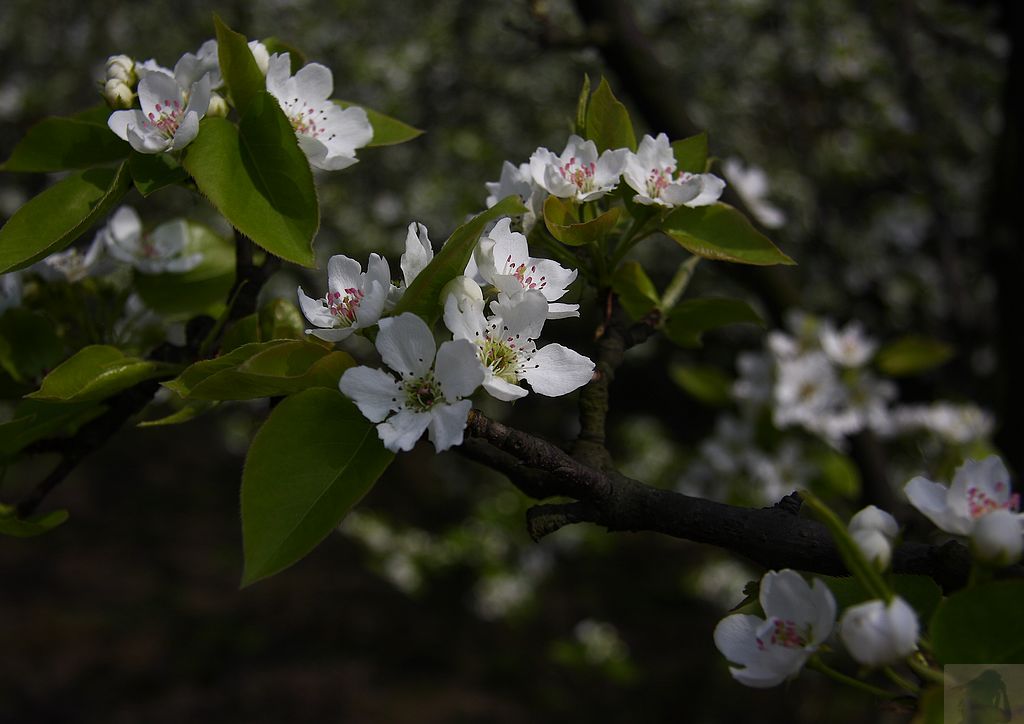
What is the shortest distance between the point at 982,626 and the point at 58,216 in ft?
2.95

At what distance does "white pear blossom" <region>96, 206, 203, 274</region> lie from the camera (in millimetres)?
1190

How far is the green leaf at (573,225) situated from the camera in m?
0.88

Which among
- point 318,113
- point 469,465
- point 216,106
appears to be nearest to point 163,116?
point 216,106

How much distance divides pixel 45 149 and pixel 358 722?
3.58 meters

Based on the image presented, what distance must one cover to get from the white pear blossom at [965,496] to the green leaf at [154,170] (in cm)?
76

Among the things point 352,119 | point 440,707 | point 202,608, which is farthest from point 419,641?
point 352,119

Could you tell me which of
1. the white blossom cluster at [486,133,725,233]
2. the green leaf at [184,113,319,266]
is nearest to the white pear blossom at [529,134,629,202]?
the white blossom cluster at [486,133,725,233]

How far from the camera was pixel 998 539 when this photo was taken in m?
0.68

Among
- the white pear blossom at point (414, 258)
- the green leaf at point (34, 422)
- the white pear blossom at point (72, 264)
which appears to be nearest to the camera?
the white pear blossom at point (414, 258)

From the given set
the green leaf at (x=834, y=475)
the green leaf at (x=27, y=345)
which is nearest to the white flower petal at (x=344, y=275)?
the green leaf at (x=27, y=345)

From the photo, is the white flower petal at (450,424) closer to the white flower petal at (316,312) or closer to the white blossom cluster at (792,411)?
the white flower petal at (316,312)

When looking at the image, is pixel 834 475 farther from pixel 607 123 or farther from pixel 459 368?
pixel 459 368

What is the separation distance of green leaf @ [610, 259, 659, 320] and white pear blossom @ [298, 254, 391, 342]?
1.08ft

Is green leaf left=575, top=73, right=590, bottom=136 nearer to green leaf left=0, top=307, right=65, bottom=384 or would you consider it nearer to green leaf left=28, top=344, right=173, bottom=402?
green leaf left=28, top=344, right=173, bottom=402
